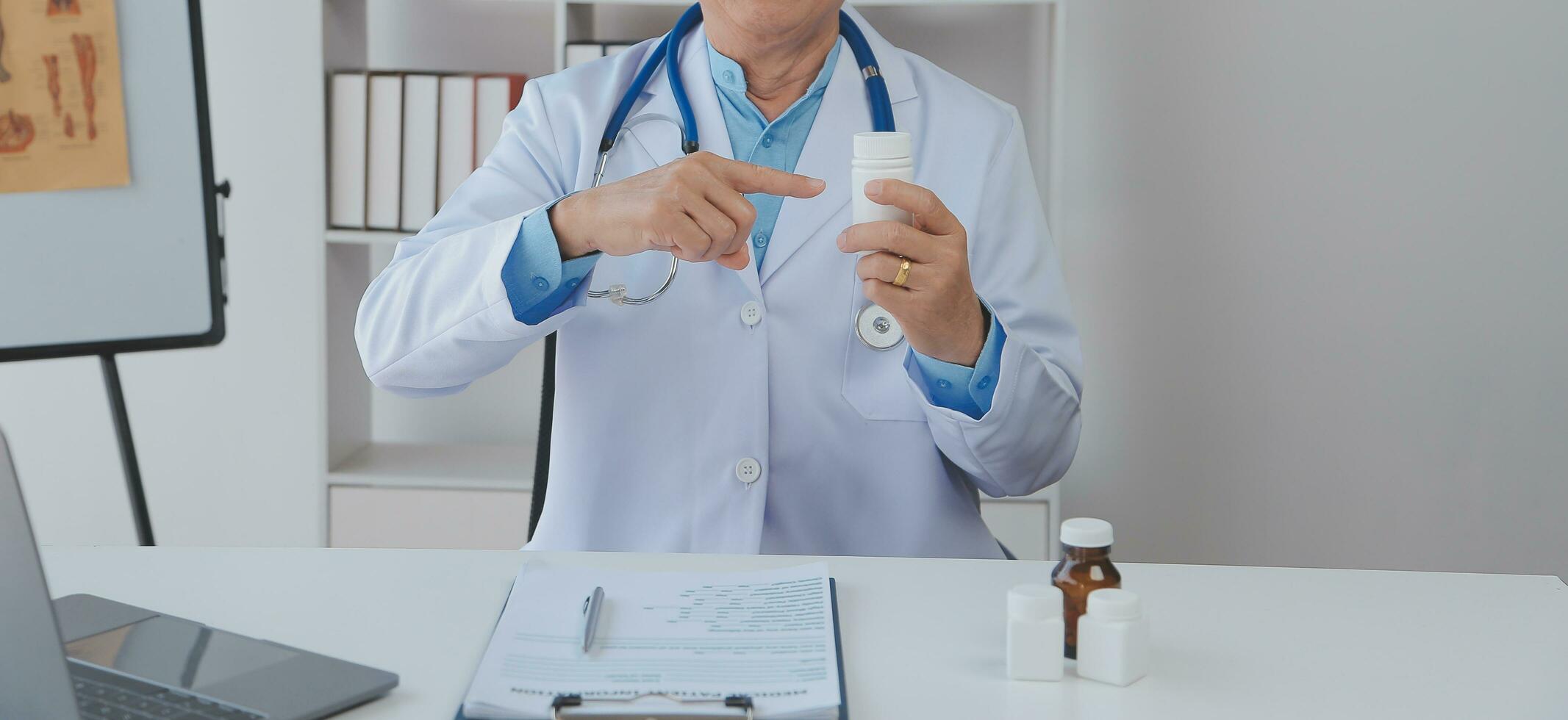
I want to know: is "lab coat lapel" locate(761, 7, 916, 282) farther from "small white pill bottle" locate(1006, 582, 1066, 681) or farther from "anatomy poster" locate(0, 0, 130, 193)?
"anatomy poster" locate(0, 0, 130, 193)

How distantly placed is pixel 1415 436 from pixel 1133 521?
56 cm

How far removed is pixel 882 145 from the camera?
106 cm

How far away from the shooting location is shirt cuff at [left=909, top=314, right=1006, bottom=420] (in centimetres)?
130

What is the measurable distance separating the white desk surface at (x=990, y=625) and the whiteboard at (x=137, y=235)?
0.68 m

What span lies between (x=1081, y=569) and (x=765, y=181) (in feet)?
1.57

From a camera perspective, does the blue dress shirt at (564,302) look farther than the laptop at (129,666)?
Yes

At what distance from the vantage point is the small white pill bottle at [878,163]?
106 centimetres

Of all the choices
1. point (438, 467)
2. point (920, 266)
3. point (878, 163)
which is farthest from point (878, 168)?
point (438, 467)

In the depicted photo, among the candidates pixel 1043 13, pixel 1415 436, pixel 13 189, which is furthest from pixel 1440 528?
pixel 13 189

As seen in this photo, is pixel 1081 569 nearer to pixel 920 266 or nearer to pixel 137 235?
pixel 920 266

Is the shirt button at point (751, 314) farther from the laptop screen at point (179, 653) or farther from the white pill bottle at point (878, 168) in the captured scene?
the laptop screen at point (179, 653)

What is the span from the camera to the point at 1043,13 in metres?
2.31

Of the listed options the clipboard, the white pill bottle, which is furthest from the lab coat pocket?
the clipboard

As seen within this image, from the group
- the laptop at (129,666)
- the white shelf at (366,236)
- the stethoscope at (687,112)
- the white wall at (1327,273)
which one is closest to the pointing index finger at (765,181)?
the stethoscope at (687,112)
